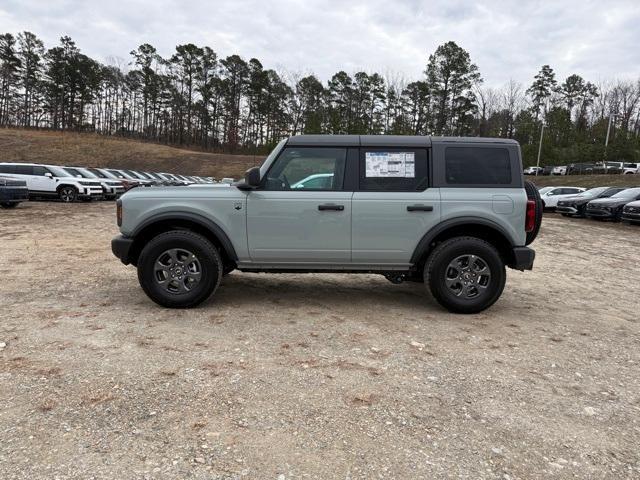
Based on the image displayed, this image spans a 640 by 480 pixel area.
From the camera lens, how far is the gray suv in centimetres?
484

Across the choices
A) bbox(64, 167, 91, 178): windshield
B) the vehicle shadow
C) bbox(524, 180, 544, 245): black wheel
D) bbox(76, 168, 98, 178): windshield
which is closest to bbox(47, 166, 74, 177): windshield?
bbox(64, 167, 91, 178): windshield

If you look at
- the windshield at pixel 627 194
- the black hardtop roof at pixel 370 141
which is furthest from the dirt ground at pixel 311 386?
the windshield at pixel 627 194

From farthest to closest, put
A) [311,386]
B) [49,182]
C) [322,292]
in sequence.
→ [49,182] → [322,292] → [311,386]

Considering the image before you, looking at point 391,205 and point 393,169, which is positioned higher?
point 393,169

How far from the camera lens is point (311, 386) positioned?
3.23 m

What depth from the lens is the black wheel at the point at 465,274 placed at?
4.83m

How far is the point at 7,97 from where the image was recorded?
221ft

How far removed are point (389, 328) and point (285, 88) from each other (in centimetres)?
6724

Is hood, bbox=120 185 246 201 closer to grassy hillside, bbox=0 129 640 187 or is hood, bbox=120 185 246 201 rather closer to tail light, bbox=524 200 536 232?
tail light, bbox=524 200 536 232

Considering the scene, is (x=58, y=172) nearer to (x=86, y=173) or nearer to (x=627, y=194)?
(x=86, y=173)

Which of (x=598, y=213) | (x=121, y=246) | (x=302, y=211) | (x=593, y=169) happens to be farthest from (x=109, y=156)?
(x=593, y=169)

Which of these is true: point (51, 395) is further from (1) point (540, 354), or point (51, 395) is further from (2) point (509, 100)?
(2) point (509, 100)

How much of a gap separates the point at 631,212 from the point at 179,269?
18.4 meters

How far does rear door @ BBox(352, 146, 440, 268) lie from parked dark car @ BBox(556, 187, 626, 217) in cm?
1918
